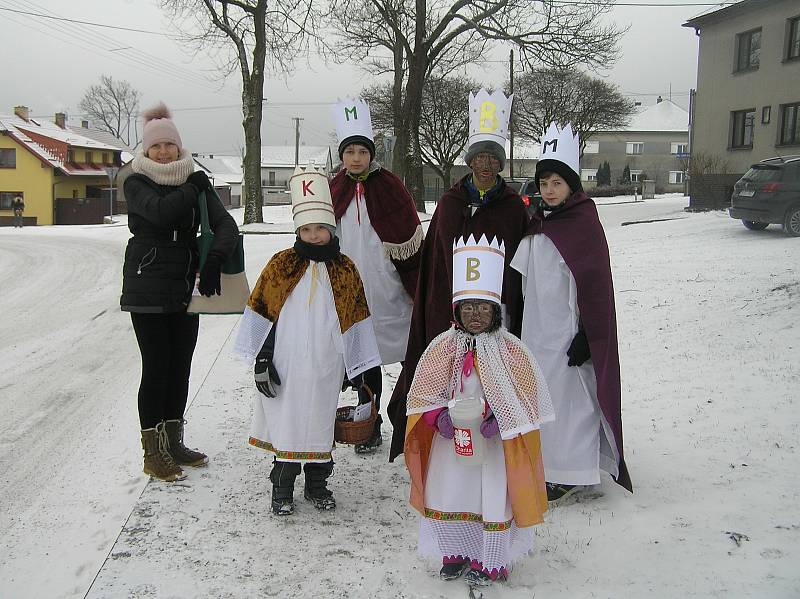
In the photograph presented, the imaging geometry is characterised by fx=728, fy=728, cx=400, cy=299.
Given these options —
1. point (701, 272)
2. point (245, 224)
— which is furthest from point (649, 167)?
point (701, 272)

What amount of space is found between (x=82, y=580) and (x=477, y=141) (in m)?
3.17

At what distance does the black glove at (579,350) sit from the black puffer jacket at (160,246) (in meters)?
2.12

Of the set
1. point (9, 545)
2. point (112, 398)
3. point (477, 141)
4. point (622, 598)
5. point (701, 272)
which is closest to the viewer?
point (622, 598)

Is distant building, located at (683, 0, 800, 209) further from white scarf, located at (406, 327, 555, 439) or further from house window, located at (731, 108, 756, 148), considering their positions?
white scarf, located at (406, 327, 555, 439)

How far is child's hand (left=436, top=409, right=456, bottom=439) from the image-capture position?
327 cm

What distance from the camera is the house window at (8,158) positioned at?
141 ft

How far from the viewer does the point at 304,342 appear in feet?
13.3

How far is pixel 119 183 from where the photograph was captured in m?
4.42

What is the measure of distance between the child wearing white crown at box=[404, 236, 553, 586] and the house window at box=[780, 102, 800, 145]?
24.6 meters

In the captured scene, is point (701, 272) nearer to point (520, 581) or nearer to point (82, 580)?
point (520, 581)

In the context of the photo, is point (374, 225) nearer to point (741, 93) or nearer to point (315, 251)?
point (315, 251)

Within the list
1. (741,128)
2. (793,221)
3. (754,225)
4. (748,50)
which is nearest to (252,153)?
(754,225)

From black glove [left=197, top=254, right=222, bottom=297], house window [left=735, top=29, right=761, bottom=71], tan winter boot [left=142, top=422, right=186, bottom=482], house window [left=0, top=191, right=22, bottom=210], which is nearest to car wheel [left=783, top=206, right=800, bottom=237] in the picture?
black glove [left=197, top=254, right=222, bottom=297]

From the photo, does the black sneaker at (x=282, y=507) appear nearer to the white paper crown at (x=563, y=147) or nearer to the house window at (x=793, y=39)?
the white paper crown at (x=563, y=147)
